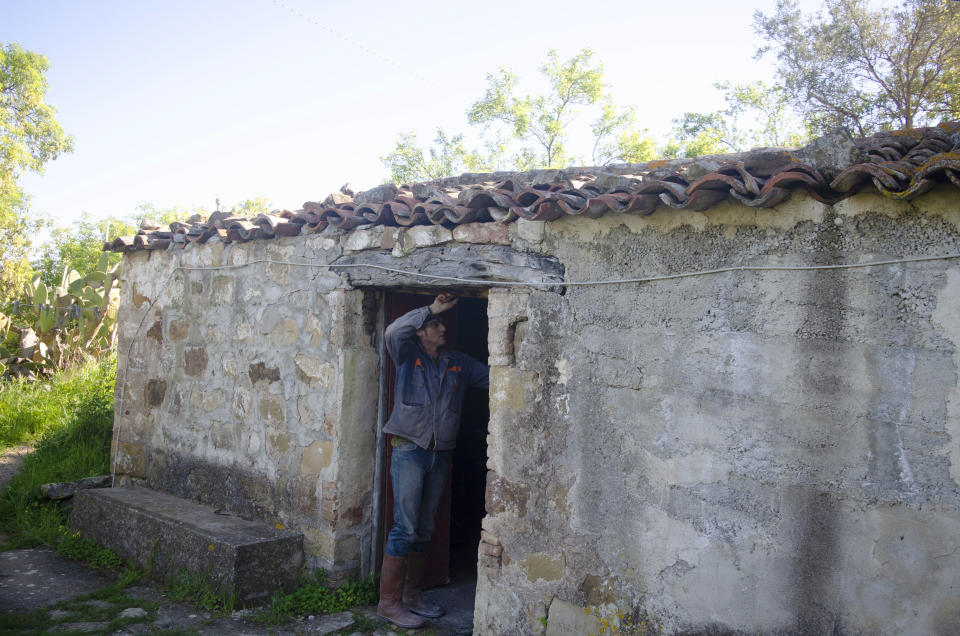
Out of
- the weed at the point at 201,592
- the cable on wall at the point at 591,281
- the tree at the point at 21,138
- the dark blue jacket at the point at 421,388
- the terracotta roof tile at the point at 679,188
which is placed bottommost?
the weed at the point at 201,592

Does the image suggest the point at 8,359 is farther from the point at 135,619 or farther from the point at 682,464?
the point at 682,464

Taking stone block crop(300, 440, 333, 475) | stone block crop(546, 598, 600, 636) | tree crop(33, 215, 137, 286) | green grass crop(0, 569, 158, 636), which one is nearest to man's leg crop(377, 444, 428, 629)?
stone block crop(300, 440, 333, 475)

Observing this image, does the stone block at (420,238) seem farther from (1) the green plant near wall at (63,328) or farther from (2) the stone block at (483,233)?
(1) the green plant near wall at (63,328)

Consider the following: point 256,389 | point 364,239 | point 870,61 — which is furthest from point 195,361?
point 870,61

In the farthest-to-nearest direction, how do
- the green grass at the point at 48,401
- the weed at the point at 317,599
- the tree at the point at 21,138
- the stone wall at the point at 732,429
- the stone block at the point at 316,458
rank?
the tree at the point at 21,138, the green grass at the point at 48,401, the stone block at the point at 316,458, the weed at the point at 317,599, the stone wall at the point at 732,429

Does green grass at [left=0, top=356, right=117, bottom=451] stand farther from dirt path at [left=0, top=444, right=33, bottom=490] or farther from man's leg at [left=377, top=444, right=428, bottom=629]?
man's leg at [left=377, top=444, right=428, bottom=629]

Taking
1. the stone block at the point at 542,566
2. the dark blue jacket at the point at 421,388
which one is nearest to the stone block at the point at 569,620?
the stone block at the point at 542,566

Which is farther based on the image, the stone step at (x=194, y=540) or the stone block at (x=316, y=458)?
the stone block at (x=316, y=458)

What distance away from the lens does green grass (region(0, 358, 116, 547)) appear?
598cm

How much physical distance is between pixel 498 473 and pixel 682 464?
1.04 metres

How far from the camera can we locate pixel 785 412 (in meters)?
2.88

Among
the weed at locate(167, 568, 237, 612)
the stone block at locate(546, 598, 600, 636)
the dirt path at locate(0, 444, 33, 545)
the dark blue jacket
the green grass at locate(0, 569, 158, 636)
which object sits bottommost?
the green grass at locate(0, 569, 158, 636)

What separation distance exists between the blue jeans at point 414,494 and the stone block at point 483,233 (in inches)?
51.6

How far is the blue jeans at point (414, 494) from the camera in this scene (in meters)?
4.20
